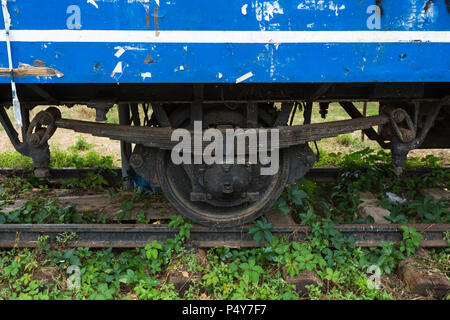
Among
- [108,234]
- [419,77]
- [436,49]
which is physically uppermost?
[436,49]

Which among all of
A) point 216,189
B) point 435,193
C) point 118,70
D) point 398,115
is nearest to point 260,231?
point 216,189

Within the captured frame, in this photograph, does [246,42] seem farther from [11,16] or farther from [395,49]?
[11,16]

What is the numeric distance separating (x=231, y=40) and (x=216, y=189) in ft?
3.86

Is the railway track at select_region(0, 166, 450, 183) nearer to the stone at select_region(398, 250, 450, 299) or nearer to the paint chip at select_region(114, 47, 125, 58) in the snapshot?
the stone at select_region(398, 250, 450, 299)

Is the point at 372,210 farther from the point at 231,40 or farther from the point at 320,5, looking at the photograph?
the point at 231,40

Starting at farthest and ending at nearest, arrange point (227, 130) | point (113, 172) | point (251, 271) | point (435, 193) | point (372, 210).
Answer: point (113, 172) < point (435, 193) < point (372, 210) < point (227, 130) < point (251, 271)

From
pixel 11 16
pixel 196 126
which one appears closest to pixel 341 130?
pixel 196 126

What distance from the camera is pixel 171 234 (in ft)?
11.1

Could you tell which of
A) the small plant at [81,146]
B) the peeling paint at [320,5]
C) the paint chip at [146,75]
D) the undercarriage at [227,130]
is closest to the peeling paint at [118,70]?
the paint chip at [146,75]

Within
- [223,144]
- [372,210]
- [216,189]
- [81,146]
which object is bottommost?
[81,146]

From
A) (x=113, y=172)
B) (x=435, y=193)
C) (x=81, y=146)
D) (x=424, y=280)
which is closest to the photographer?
(x=424, y=280)

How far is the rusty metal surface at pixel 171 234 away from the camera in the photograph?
131 inches
